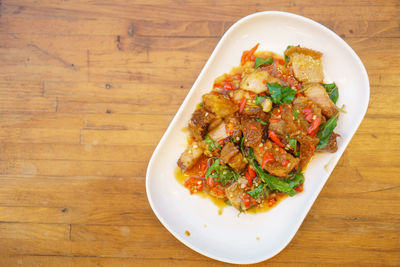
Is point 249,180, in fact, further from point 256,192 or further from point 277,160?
point 277,160

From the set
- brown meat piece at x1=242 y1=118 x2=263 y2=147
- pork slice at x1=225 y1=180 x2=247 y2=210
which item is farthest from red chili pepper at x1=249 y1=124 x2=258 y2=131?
pork slice at x1=225 y1=180 x2=247 y2=210

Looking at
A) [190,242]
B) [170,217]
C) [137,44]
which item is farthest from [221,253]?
[137,44]


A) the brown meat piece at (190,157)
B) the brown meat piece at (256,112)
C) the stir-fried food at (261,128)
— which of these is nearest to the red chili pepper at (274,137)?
the stir-fried food at (261,128)

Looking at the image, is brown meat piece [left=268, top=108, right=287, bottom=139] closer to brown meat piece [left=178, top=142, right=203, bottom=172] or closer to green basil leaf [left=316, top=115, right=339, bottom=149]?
green basil leaf [left=316, top=115, right=339, bottom=149]

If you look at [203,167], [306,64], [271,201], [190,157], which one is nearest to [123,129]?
[190,157]

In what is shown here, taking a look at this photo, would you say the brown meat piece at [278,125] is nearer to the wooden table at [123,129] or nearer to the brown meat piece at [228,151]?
the brown meat piece at [228,151]

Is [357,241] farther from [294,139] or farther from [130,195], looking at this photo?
[130,195]
